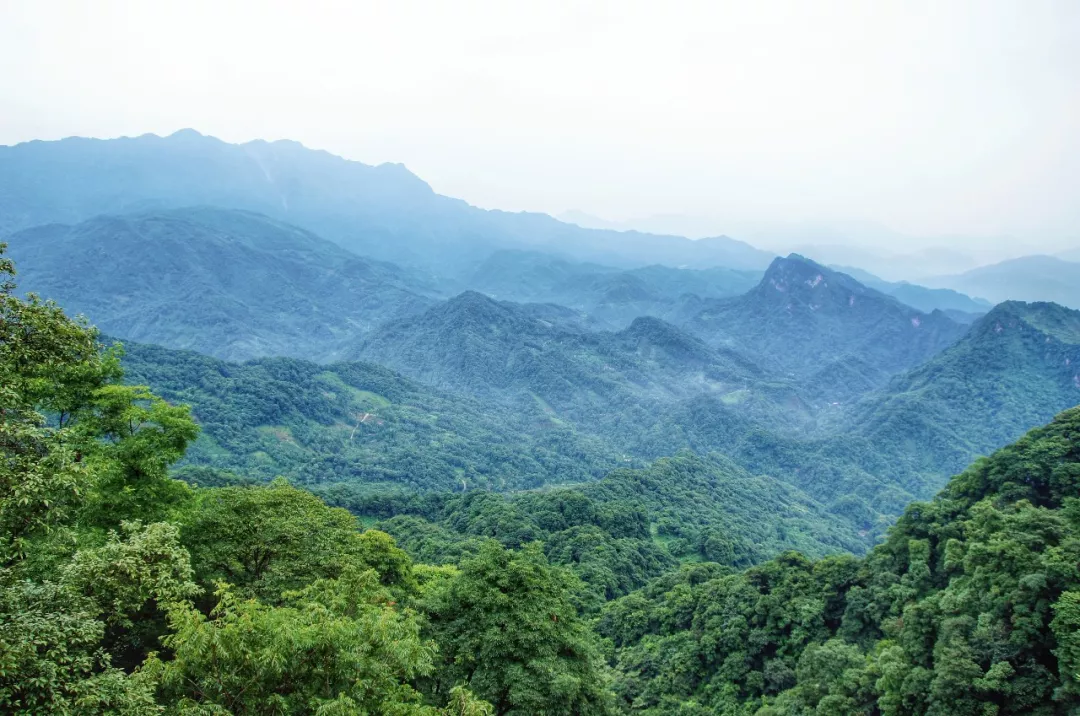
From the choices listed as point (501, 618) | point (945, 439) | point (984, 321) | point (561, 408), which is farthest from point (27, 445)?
point (984, 321)

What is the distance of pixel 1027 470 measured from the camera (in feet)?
116

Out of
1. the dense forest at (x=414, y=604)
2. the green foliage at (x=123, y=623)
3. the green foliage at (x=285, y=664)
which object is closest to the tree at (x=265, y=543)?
the dense forest at (x=414, y=604)

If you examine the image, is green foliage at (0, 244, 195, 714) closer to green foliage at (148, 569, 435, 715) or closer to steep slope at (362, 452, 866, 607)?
green foliage at (148, 569, 435, 715)

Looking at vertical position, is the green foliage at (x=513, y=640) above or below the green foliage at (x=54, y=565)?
below

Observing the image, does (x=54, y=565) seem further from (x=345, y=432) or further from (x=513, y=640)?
(x=345, y=432)

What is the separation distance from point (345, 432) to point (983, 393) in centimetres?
18620

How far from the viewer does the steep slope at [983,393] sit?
15688 cm

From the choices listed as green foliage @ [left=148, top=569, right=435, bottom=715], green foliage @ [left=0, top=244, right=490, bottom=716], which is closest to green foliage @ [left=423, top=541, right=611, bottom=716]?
green foliage @ [left=0, top=244, right=490, bottom=716]

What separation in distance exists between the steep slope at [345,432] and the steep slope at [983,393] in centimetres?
8573

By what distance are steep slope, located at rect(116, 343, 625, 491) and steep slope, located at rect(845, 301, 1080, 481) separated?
A: 85.7 metres

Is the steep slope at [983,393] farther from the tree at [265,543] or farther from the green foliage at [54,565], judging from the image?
the green foliage at [54,565]

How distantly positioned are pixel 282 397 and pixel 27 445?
410 feet

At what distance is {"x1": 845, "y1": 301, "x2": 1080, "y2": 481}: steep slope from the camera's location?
157 meters

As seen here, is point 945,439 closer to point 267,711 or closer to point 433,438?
point 433,438
